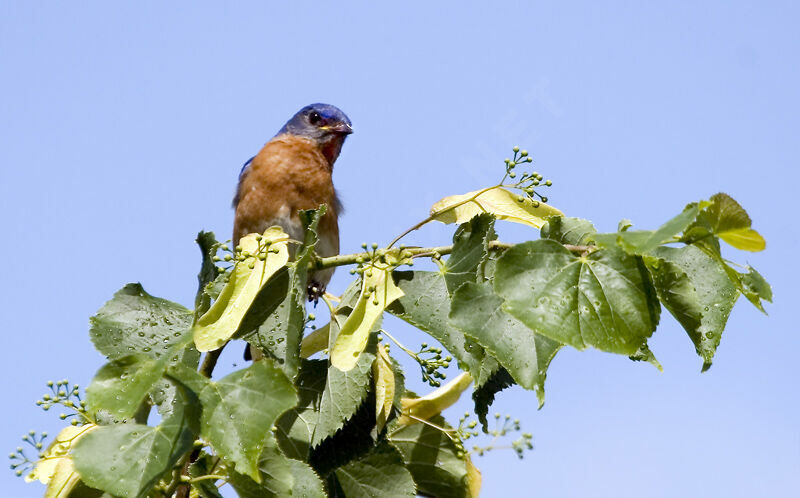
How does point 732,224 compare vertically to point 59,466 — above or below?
above

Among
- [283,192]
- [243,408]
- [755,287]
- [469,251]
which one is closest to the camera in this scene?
[243,408]

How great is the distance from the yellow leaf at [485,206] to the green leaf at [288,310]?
1.59 ft

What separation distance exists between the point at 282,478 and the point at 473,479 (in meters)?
0.92

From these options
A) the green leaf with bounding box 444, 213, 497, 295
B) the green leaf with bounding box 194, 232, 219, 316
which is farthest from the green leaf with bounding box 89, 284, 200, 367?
the green leaf with bounding box 444, 213, 497, 295

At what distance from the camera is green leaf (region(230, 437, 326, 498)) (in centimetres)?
245

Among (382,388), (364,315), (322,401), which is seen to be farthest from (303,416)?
(364,315)

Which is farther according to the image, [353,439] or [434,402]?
[434,402]

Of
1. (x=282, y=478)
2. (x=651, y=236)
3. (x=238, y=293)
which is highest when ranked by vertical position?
(x=651, y=236)

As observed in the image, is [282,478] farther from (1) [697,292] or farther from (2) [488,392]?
(1) [697,292]

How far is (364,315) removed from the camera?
251 cm

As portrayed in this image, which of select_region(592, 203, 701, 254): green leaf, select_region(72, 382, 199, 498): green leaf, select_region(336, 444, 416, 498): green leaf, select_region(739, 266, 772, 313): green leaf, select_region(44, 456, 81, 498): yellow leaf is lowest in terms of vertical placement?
select_region(336, 444, 416, 498): green leaf

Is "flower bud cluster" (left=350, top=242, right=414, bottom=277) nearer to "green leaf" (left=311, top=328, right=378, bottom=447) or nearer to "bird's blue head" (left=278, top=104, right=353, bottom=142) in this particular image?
"green leaf" (left=311, top=328, right=378, bottom=447)

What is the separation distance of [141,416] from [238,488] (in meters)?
0.39

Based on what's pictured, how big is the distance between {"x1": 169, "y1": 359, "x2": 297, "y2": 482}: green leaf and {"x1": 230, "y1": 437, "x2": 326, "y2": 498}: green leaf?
359 mm
